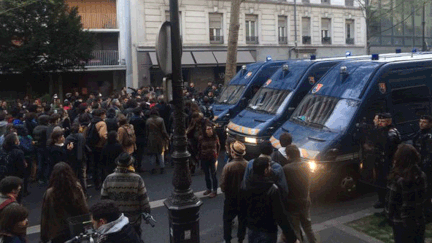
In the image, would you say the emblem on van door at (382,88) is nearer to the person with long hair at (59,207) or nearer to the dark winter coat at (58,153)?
the person with long hair at (59,207)

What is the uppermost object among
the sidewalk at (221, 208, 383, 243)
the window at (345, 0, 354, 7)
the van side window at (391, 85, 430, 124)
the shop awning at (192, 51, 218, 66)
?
the window at (345, 0, 354, 7)

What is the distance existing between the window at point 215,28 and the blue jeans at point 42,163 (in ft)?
58.8

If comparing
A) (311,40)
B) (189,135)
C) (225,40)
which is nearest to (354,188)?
(189,135)

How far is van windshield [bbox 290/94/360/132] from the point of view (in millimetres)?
7961

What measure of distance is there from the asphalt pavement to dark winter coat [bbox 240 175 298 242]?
189 centimetres

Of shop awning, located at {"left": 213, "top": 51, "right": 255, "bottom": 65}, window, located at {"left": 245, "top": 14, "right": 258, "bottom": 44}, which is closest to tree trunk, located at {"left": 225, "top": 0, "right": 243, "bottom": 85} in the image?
shop awning, located at {"left": 213, "top": 51, "right": 255, "bottom": 65}

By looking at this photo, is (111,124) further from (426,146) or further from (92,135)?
(426,146)

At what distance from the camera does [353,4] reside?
107ft

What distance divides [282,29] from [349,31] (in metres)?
6.68

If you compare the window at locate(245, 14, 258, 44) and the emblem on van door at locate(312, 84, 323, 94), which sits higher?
the window at locate(245, 14, 258, 44)

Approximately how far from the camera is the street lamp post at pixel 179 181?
16.8ft

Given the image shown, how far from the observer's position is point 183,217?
→ 5.11 m

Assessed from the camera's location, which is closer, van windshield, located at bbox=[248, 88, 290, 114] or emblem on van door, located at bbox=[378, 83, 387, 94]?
emblem on van door, located at bbox=[378, 83, 387, 94]

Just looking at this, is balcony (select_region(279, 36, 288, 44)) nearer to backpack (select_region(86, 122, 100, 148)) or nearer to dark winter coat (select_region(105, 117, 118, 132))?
dark winter coat (select_region(105, 117, 118, 132))
